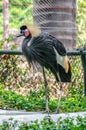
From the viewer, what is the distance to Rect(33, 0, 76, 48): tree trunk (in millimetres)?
12289

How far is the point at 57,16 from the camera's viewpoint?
485 inches

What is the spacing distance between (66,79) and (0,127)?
269 centimetres

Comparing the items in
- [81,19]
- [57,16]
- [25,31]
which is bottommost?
[81,19]

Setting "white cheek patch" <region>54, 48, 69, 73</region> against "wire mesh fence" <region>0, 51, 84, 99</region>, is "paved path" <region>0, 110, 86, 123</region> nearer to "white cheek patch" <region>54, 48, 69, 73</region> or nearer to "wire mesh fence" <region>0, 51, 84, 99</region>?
"white cheek patch" <region>54, 48, 69, 73</region>

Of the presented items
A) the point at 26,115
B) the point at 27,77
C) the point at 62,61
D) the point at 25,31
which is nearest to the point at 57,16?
the point at 27,77

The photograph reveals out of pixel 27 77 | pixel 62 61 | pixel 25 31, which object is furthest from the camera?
pixel 27 77

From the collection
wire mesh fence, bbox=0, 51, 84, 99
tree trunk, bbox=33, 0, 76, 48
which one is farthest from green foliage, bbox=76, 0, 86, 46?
wire mesh fence, bbox=0, 51, 84, 99

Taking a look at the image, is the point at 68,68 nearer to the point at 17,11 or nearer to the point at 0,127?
the point at 0,127

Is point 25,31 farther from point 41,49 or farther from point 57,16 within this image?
point 57,16

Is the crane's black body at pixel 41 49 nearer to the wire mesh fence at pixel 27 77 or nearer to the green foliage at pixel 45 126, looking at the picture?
the green foliage at pixel 45 126

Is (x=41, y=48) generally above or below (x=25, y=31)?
below

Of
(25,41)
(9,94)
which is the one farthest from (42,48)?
(9,94)

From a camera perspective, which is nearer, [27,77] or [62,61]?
[62,61]

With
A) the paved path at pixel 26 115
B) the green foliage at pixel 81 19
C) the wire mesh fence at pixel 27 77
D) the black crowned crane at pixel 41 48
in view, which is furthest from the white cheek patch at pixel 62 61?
the green foliage at pixel 81 19
